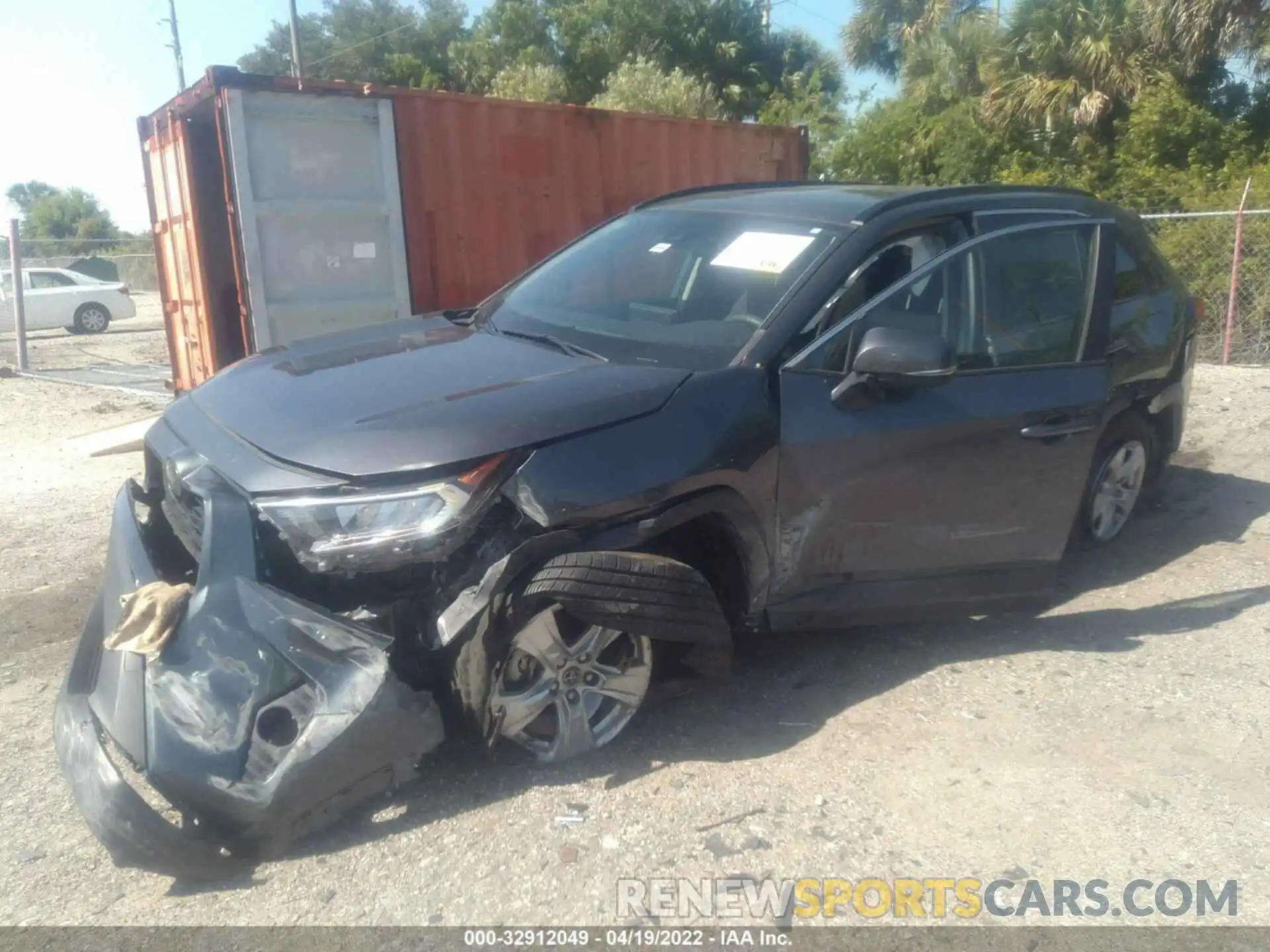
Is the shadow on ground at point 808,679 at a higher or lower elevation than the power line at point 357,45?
lower

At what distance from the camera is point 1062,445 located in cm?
416

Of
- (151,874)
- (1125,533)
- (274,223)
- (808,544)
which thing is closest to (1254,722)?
(808,544)

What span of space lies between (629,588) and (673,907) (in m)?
0.85

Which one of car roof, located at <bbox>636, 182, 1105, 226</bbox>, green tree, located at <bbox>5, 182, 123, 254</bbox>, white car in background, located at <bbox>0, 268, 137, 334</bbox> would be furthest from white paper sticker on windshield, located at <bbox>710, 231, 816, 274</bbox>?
green tree, located at <bbox>5, 182, 123, 254</bbox>

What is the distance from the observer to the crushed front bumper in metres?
2.61

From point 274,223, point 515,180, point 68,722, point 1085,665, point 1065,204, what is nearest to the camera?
point 68,722

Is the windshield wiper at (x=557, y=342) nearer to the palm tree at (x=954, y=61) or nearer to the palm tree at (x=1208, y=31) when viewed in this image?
the palm tree at (x=1208, y=31)

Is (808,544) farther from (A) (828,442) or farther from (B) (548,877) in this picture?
(B) (548,877)

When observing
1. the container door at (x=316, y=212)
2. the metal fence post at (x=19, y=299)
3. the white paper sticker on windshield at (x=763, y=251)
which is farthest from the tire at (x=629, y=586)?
the metal fence post at (x=19, y=299)

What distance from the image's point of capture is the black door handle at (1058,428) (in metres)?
4.05

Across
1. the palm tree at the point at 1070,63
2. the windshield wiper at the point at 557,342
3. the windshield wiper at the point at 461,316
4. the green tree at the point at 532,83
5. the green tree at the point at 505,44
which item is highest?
the green tree at the point at 505,44

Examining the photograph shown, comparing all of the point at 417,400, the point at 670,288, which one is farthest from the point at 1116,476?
the point at 417,400

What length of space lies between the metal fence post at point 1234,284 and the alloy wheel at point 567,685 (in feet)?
32.8

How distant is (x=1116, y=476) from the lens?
17.1 ft
